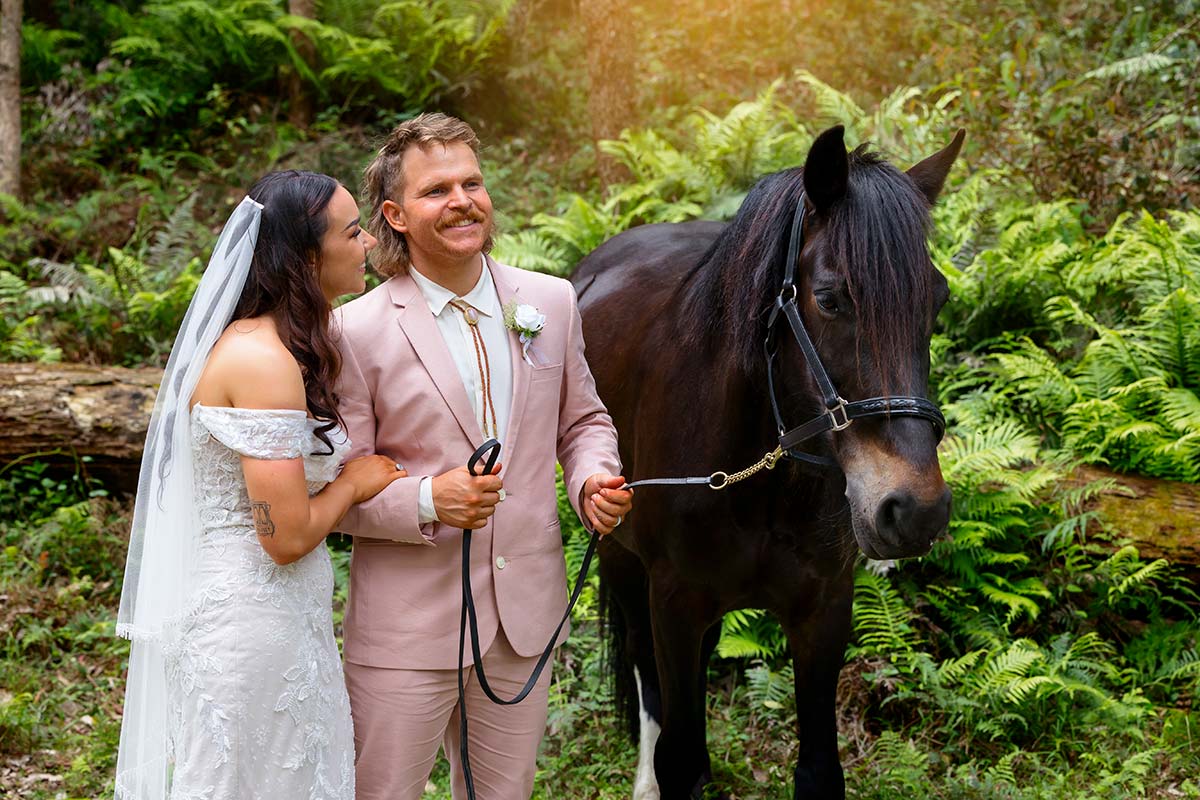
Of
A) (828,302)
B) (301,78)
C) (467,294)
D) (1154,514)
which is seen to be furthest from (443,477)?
(301,78)

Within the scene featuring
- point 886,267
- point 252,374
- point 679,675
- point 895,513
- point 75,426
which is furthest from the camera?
→ point 75,426

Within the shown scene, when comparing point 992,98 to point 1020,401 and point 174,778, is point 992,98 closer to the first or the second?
point 1020,401

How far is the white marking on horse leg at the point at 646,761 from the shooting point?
4262mm

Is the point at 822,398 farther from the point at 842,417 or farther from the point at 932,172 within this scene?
the point at 932,172

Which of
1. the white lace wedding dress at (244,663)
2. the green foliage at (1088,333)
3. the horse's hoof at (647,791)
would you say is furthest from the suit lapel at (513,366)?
the green foliage at (1088,333)

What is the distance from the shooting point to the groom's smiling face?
2.55 m

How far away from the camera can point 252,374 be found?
7.57 ft

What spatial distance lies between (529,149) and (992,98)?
4455mm

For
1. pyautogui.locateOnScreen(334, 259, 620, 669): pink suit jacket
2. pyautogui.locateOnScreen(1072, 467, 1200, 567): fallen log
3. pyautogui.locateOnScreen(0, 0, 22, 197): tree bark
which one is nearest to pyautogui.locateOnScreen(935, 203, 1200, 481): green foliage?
pyautogui.locateOnScreen(1072, 467, 1200, 567): fallen log

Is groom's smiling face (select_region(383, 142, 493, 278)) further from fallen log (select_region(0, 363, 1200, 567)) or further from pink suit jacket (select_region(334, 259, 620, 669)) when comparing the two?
fallen log (select_region(0, 363, 1200, 567))

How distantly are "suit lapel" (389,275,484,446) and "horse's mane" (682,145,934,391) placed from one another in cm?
81

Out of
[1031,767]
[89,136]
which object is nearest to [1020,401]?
[1031,767]

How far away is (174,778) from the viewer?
2420 millimetres

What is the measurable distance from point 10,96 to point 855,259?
8.78 m
